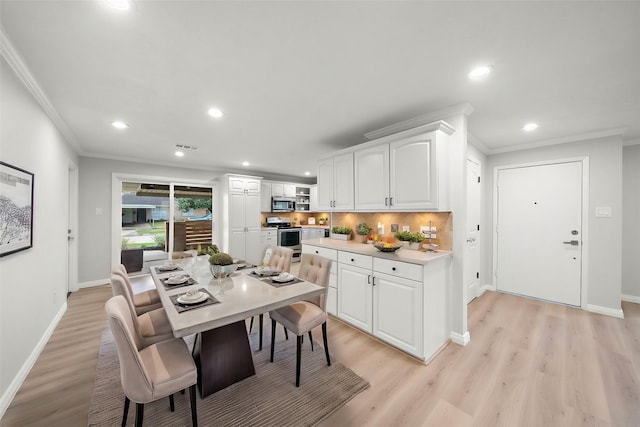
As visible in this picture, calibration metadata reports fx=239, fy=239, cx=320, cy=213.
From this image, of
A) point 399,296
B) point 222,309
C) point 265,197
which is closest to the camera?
point 222,309

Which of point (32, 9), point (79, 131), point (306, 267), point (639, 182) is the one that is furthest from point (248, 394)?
point (639, 182)

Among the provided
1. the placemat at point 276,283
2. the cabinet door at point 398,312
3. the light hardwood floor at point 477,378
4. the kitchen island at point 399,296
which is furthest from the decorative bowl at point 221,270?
the cabinet door at point 398,312

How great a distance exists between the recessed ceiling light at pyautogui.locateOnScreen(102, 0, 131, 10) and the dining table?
1.75 m

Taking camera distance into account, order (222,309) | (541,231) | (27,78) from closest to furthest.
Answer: (222,309)
(27,78)
(541,231)

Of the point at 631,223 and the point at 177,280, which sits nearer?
the point at 177,280

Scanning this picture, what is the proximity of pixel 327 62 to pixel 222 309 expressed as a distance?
191cm

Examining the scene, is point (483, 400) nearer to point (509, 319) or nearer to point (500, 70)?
point (509, 319)

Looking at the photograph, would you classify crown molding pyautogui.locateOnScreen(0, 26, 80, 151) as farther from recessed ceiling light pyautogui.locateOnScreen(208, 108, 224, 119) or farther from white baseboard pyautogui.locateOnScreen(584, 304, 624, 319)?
white baseboard pyautogui.locateOnScreen(584, 304, 624, 319)

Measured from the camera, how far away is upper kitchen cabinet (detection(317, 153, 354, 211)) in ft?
10.9

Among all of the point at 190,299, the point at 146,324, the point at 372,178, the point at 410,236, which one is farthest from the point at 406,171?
the point at 146,324

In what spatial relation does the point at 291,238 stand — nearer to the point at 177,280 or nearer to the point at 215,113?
the point at 215,113

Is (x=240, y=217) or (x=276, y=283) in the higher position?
(x=240, y=217)

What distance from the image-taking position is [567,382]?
200 centimetres

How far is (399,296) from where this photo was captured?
236 cm
